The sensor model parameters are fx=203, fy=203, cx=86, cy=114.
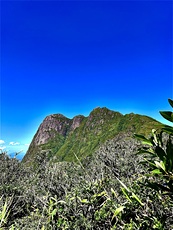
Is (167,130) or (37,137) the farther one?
(37,137)

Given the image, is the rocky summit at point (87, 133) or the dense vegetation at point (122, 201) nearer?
the dense vegetation at point (122, 201)

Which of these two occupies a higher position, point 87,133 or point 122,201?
point 87,133

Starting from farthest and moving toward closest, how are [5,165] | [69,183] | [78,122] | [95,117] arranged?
[78,122]
[95,117]
[5,165]
[69,183]

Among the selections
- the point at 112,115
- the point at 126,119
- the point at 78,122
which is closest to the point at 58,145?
the point at 78,122

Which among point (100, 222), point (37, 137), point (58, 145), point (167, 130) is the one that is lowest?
point (100, 222)

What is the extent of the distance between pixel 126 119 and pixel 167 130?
122 metres

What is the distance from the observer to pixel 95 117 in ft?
542

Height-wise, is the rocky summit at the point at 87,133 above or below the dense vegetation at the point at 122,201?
above

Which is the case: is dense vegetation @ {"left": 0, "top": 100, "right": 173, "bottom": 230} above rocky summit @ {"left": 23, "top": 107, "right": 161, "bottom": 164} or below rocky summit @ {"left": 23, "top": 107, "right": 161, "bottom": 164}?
below

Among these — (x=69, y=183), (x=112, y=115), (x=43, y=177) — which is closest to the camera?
(x=69, y=183)

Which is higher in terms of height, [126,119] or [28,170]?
[126,119]

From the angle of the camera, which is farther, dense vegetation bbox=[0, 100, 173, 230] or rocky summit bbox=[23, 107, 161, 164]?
rocky summit bbox=[23, 107, 161, 164]

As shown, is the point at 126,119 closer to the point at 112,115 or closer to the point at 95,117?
the point at 112,115

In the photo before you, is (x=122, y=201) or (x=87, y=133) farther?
(x=87, y=133)
